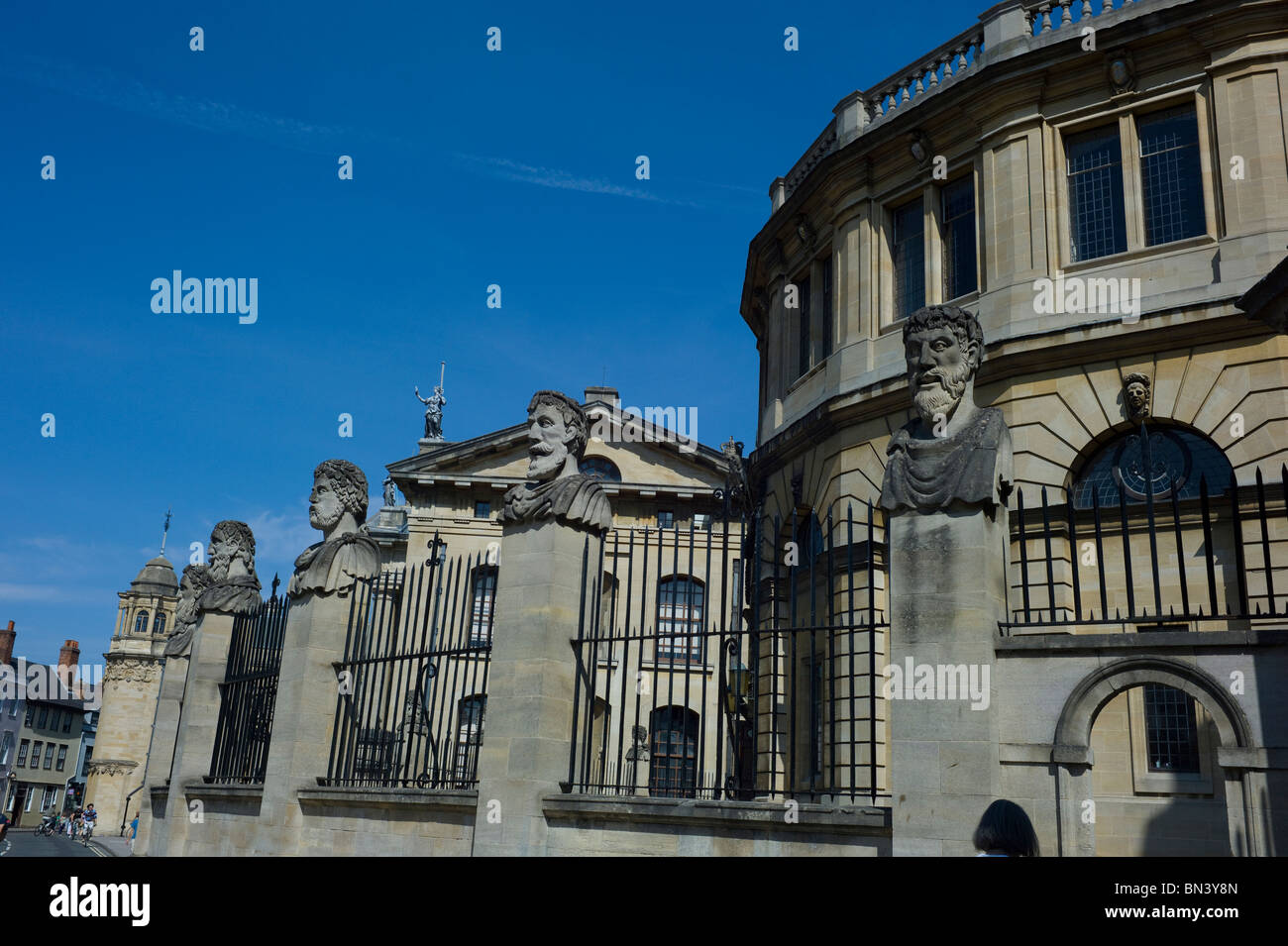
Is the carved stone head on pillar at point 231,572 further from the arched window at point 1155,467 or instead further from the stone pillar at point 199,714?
the arched window at point 1155,467

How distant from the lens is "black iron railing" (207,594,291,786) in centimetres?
1429

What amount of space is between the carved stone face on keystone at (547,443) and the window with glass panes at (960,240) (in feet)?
37.8

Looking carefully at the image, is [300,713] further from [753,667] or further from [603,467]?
[603,467]

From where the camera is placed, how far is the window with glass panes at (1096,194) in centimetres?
1872

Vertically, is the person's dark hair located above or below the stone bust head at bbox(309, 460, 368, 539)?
below

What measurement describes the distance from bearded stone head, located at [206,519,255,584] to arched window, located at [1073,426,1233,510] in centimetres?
1309

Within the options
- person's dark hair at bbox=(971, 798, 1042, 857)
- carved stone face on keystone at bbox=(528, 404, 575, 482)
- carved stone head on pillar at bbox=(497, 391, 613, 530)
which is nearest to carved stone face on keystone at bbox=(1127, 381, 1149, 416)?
carved stone head on pillar at bbox=(497, 391, 613, 530)

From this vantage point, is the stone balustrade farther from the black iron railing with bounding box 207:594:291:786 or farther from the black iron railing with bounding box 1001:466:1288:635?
the black iron railing with bounding box 207:594:291:786

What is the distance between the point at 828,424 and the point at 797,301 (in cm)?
470

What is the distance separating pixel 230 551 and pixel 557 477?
8031mm

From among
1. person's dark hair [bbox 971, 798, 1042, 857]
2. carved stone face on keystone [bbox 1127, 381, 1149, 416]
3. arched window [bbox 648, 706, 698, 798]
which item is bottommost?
person's dark hair [bbox 971, 798, 1042, 857]

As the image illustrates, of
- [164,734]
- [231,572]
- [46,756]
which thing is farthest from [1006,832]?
[46,756]
